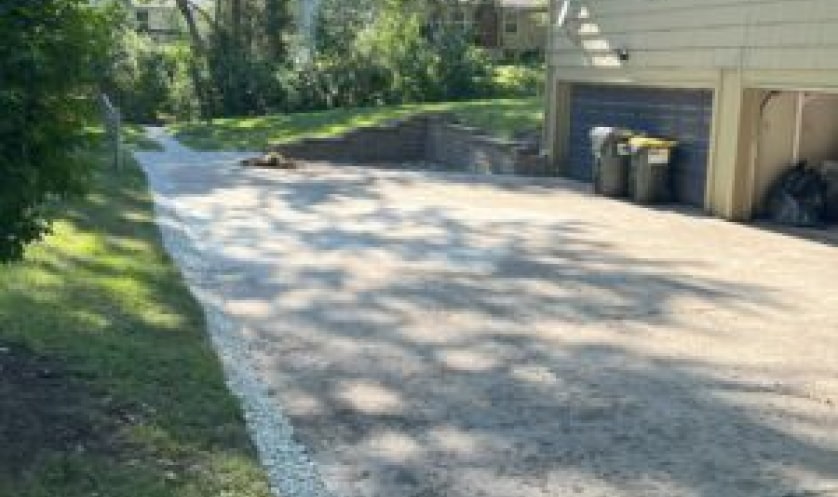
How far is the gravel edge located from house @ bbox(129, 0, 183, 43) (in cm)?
2537

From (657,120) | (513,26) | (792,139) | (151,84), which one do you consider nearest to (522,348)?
(792,139)

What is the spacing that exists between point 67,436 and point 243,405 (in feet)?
3.40

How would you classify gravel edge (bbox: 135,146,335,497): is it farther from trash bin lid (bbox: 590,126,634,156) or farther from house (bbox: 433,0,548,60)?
house (bbox: 433,0,548,60)

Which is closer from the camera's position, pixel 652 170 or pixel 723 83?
pixel 723 83

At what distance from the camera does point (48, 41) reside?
5.13 m

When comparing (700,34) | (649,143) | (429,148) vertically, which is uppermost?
(700,34)

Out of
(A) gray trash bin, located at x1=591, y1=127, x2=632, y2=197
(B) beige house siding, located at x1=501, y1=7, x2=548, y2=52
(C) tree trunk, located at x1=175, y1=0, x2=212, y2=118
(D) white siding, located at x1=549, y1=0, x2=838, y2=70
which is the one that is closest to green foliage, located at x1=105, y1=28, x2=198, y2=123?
(C) tree trunk, located at x1=175, y1=0, x2=212, y2=118

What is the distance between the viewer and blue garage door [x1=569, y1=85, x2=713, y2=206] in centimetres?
1481

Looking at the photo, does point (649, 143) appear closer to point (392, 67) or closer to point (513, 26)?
point (392, 67)

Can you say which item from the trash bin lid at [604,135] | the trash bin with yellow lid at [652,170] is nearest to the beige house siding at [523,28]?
the trash bin lid at [604,135]

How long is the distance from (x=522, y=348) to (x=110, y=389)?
2687 mm

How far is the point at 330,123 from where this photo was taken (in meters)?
23.1

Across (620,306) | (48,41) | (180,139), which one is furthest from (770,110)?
(180,139)

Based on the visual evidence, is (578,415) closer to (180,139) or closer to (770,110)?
(770,110)
